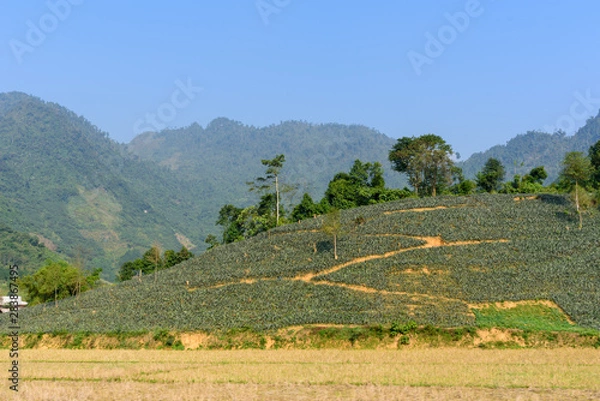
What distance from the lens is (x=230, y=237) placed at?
107438mm

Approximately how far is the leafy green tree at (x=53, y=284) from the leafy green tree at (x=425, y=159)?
57.0m

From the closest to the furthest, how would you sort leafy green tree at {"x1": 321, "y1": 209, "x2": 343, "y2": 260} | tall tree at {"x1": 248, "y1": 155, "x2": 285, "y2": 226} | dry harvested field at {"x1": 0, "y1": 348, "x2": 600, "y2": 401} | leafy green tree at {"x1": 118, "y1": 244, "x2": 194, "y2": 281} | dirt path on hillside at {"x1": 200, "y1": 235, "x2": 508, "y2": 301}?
dry harvested field at {"x1": 0, "y1": 348, "x2": 600, "y2": 401} < dirt path on hillside at {"x1": 200, "y1": 235, "x2": 508, "y2": 301} < leafy green tree at {"x1": 321, "y1": 209, "x2": 343, "y2": 260} < tall tree at {"x1": 248, "y1": 155, "x2": 285, "y2": 226} < leafy green tree at {"x1": 118, "y1": 244, "x2": 194, "y2": 281}

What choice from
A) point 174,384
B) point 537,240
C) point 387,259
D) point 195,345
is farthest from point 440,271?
point 174,384

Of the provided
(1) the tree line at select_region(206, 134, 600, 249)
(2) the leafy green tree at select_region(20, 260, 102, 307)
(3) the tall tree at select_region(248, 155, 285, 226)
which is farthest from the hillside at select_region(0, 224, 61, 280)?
(3) the tall tree at select_region(248, 155, 285, 226)

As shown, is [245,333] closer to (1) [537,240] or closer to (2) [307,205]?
(1) [537,240]

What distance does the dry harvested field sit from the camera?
27.7m

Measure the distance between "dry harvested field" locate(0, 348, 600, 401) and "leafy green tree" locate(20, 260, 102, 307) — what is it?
3260 centimetres

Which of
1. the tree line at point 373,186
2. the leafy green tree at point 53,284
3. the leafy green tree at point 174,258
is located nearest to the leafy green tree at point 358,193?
the tree line at point 373,186

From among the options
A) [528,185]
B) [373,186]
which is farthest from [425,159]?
[528,185]

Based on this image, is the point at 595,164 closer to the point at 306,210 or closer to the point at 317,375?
the point at 306,210

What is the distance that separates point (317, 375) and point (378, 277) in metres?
27.2

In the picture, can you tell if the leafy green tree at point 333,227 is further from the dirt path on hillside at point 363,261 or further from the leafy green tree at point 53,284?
the leafy green tree at point 53,284

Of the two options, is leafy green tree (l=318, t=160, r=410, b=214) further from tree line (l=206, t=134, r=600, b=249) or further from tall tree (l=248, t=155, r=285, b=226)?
tall tree (l=248, t=155, r=285, b=226)

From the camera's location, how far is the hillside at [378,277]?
174ft
